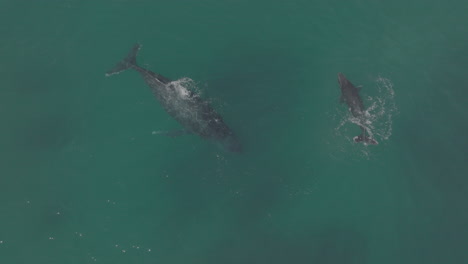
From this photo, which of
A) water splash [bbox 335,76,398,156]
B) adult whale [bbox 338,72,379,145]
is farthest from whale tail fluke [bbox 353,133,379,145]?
water splash [bbox 335,76,398,156]

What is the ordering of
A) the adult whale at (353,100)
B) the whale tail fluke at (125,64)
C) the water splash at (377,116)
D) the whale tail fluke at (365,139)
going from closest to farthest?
the whale tail fluke at (365,139)
the water splash at (377,116)
the adult whale at (353,100)
the whale tail fluke at (125,64)

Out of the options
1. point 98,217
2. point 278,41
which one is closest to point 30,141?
point 98,217

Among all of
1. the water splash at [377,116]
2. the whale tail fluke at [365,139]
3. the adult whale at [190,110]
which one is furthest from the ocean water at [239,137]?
the adult whale at [190,110]

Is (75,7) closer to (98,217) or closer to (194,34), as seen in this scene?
(194,34)

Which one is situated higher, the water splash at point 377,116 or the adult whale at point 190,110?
Answer: the water splash at point 377,116

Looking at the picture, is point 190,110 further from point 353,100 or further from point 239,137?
point 353,100

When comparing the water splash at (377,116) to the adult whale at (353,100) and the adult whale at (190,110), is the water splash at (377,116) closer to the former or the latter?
the adult whale at (353,100)
